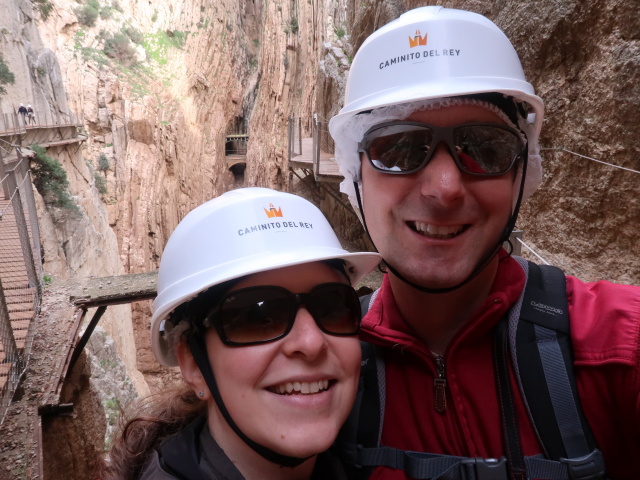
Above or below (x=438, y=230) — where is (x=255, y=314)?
below

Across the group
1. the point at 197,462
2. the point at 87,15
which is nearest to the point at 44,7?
the point at 87,15

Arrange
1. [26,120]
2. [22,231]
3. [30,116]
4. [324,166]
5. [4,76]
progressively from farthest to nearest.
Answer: [30,116] → [26,120] → [4,76] → [324,166] → [22,231]

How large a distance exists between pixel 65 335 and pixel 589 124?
20.4 feet

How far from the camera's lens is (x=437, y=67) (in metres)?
1.53

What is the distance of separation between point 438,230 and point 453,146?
0.30 m

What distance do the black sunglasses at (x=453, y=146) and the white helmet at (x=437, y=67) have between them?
89mm

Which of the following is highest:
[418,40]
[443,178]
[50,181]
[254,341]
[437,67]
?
[418,40]

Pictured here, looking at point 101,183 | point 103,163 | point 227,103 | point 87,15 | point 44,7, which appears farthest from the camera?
point 227,103

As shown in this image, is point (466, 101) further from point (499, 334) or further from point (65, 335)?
point (65, 335)

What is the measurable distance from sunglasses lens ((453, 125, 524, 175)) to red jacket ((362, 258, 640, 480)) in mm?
405

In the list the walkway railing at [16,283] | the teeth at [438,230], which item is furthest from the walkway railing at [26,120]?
the teeth at [438,230]

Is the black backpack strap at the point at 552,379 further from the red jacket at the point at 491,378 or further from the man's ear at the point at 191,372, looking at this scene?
the man's ear at the point at 191,372

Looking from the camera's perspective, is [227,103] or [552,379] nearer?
[552,379]

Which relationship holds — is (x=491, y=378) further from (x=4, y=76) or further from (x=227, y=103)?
(x=227, y=103)
